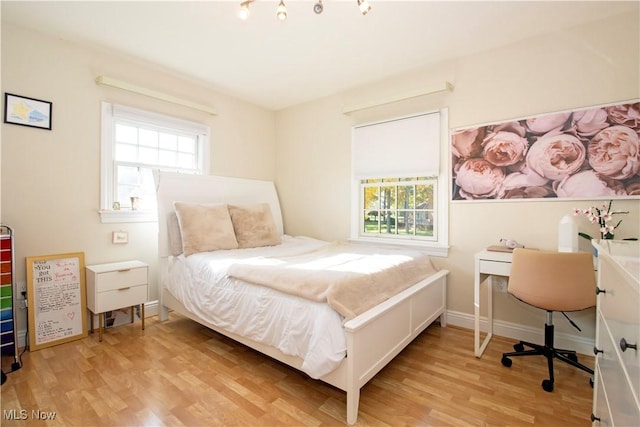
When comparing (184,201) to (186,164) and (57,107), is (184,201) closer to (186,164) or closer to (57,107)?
(186,164)

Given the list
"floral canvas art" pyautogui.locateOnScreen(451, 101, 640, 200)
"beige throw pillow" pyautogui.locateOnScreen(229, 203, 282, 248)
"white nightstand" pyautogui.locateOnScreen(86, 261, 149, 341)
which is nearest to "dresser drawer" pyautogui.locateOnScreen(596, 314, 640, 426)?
"floral canvas art" pyautogui.locateOnScreen(451, 101, 640, 200)

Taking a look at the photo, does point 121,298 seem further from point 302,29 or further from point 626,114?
point 626,114

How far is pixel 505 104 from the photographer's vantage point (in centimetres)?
261

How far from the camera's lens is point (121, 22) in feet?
7.59

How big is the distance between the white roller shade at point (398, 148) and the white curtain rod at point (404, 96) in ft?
0.66

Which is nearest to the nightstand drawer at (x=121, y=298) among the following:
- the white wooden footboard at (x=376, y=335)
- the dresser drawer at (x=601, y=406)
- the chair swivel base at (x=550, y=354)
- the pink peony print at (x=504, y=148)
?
the white wooden footboard at (x=376, y=335)

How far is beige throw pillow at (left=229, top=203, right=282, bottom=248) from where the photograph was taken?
3.12 meters

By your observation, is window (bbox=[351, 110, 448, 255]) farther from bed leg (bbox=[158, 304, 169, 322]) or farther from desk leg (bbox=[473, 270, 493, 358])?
bed leg (bbox=[158, 304, 169, 322])

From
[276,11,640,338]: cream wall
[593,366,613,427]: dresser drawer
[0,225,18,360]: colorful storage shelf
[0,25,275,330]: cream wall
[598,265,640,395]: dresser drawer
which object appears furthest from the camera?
[0,25,275,330]: cream wall

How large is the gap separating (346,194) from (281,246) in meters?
1.00

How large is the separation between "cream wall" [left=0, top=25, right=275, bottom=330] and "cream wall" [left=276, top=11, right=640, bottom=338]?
198 cm

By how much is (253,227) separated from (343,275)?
5.38 feet

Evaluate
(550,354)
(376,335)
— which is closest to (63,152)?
(376,335)

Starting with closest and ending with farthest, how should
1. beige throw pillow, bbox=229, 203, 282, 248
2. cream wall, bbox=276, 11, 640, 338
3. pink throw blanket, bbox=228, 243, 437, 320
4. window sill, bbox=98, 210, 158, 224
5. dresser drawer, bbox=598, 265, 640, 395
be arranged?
1. dresser drawer, bbox=598, 265, 640, 395
2. pink throw blanket, bbox=228, 243, 437, 320
3. cream wall, bbox=276, 11, 640, 338
4. window sill, bbox=98, 210, 158, 224
5. beige throw pillow, bbox=229, 203, 282, 248
